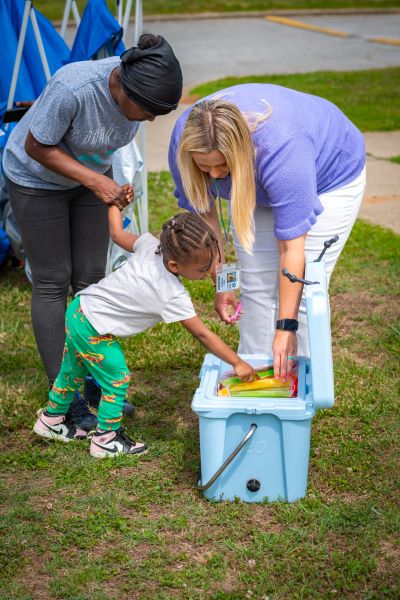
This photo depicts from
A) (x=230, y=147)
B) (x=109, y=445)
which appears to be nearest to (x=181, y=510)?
(x=109, y=445)

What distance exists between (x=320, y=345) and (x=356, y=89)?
28.8 ft

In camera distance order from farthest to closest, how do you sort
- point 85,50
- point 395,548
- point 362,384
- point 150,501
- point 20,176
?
point 85,50, point 362,384, point 20,176, point 150,501, point 395,548

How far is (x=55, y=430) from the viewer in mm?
3527

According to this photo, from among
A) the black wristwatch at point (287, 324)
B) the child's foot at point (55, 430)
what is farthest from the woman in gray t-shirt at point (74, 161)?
the black wristwatch at point (287, 324)

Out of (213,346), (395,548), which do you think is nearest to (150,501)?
(213,346)

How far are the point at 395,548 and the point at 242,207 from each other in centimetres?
121

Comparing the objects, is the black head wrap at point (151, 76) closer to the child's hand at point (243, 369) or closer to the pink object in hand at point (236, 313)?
the pink object in hand at point (236, 313)

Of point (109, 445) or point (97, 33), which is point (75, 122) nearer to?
point (109, 445)

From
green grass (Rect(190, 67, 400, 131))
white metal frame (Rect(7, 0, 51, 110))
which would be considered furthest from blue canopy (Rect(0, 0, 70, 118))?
green grass (Rect(190, 67, 400, 131))

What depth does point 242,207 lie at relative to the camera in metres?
2.88

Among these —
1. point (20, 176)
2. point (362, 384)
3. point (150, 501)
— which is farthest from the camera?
point (362, 384)

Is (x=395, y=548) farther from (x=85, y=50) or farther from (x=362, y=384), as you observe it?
(x=85, y=50)

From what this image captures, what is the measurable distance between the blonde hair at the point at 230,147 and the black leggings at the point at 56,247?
0.69m

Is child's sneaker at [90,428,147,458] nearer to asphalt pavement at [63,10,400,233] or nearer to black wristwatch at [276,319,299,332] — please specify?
black wristwatch at [276,319,299,332]
